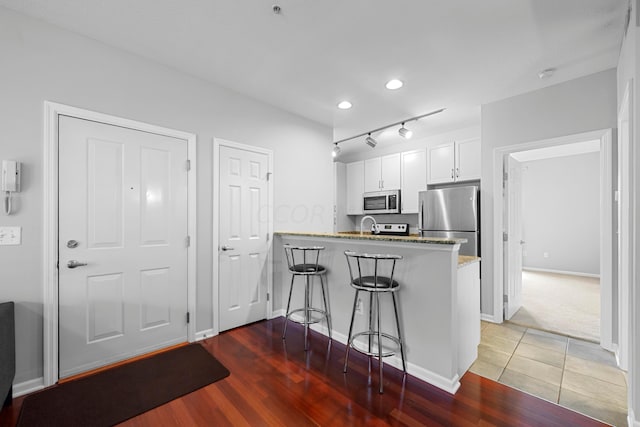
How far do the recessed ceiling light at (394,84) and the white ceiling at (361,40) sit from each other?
0.23 feet

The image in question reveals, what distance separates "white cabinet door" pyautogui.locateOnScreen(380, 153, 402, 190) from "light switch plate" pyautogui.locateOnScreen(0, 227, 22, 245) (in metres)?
4.67

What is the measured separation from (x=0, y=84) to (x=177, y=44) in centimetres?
119

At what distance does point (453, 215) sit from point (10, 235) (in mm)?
4310

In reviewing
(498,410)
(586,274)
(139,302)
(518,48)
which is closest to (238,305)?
(139,302)

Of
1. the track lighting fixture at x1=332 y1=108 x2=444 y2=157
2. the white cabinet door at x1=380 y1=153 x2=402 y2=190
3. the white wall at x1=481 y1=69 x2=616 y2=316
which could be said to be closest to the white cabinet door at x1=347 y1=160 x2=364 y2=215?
the white cabinet door at x1=380 y1=153 x2=402 y2=190

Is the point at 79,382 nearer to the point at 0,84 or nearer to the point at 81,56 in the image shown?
the point at 0,84

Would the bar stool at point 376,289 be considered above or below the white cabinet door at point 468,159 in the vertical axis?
below

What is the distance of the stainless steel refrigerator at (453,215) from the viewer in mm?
3512

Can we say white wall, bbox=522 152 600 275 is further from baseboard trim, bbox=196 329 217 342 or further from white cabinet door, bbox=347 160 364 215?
baseboard trim, bbox=196 329 217 342

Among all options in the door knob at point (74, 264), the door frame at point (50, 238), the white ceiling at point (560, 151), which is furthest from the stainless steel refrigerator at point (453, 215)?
the door frame at point (50, 238)

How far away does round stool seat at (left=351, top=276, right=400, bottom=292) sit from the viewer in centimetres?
206

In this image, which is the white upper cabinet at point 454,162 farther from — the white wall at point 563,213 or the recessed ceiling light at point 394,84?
the white wall at point 563,213

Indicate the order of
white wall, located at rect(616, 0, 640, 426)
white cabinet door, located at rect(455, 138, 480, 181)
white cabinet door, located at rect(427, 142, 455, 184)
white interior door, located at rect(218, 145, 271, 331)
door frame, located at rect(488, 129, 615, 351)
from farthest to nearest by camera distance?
1. white cabinet door, located at rect(427, 142, 455, 184)
2. white cabinet door, located at rect(455, 138, 480, 181)
3. white interior door, located at rect(218, 145, 271, 331)
4. door frame, located at rect(488, 129, 615, 351)
5. white wall, located at rect(616, 0, 640, 426)

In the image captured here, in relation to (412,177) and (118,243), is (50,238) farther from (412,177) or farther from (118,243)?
(412,177)
